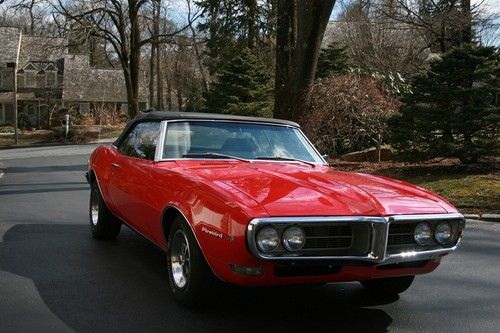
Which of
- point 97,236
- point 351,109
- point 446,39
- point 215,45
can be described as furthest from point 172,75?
point 97,236

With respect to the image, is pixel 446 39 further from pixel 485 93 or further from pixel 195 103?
pixel 195 103

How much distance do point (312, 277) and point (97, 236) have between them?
3872mm

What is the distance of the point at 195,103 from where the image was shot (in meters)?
51.2

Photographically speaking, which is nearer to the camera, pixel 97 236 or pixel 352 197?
pixel 352 197

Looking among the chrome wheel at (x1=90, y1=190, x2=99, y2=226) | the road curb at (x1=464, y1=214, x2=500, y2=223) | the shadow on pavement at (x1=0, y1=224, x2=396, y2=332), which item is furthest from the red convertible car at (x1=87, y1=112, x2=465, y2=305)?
the road curb at (x1=464, y1=214, x2=500, y2=223)

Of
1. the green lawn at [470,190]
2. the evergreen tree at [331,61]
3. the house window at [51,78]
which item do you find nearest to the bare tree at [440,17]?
the evergreen tree at [331,61]

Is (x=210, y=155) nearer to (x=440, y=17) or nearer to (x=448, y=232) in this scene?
(x=448, y=232)

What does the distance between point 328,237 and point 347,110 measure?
1264cm

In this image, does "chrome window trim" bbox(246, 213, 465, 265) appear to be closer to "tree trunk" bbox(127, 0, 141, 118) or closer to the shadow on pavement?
the shadow on pavement

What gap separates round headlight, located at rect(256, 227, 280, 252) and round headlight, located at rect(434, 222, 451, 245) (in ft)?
4.14

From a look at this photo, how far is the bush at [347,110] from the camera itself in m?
16.2

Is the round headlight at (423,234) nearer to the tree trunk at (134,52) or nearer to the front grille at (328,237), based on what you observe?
the front grille at (328,237)

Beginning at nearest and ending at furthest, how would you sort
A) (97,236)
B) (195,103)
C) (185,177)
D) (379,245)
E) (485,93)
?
1. (379,245)
2. (185,177)
3. (97,236)
4. (485,93)
5. (195,103)

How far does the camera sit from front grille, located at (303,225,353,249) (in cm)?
392
